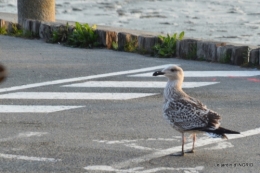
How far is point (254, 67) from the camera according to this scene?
38.3ft

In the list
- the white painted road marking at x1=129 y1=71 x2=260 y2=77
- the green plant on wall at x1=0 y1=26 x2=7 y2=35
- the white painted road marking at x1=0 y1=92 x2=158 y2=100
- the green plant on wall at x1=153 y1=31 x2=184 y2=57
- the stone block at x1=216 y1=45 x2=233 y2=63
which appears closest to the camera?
the white painted road marking at x1=0 y1=92 x2=158 y2=100

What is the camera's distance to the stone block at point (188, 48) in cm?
1245

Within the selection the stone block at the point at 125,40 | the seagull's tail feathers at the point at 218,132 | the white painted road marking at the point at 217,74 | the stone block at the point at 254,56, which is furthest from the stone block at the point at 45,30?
the seagull's tail feathers at the point at 218,132

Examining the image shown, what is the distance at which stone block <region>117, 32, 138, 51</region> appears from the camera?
13.3 metres

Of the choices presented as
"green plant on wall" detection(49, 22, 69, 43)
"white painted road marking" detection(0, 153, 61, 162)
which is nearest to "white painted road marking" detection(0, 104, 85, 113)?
"white painted road marking" detection(0, 153, 61, 162)

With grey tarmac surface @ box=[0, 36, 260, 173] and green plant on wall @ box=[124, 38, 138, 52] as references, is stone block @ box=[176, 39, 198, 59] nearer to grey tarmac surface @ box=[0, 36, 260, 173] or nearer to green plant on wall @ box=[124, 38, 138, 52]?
grey tarmac surface @ box=[0, 36, 260, 173]

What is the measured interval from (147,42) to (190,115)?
6.32 m

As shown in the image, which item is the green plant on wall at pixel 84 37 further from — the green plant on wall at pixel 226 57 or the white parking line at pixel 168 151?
the white parking line at pixel 168 151

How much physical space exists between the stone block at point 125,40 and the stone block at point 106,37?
0.53 feet

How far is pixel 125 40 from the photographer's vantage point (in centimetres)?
1331

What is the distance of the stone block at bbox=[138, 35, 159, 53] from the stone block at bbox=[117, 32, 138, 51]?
17cm

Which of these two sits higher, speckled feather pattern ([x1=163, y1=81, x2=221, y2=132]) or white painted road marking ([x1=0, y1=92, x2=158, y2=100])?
speckled feather pattern ([x1=163, y1=81, x2=221, y2=132])

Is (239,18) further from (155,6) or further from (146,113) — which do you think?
(146,113)

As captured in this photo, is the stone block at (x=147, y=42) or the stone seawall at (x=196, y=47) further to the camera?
the stone block at (x=147, y=42)
